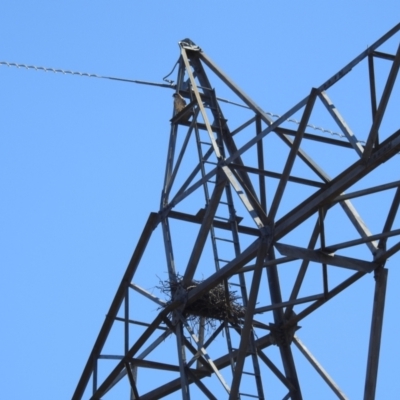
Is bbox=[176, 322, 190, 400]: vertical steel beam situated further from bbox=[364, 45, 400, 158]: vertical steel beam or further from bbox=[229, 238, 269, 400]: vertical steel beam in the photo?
bbox=[364, 45, 400, 158]: vertical steel beam

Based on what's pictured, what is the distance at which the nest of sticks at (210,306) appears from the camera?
15.5 metres

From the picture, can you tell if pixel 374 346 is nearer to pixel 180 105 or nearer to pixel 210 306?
pixel 210 306

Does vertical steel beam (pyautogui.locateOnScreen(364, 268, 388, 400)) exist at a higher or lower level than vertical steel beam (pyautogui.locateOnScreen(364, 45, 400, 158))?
lower

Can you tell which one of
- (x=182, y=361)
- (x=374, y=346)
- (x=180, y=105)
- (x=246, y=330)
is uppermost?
(x=180, y=105)

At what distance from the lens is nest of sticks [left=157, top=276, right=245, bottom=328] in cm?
1551

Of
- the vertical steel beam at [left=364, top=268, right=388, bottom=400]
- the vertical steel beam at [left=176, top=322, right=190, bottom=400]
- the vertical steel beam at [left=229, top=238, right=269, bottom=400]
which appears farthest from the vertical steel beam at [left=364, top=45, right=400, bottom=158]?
the vertical steel beam at [left=176, top=322, right=190, bottom=400]

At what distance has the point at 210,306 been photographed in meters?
15.5

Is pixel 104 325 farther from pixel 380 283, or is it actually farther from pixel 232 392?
pixel 380 283

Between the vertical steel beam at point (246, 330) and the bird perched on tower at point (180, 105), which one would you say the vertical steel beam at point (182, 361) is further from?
the bird perched on tower at point (180, 105)

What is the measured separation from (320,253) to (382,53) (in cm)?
213

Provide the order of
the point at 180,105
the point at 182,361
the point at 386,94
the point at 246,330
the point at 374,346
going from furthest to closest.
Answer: the point at 180,105
the point at 182,361
the point at 246,330
the point at 374,346
the point at 386,94

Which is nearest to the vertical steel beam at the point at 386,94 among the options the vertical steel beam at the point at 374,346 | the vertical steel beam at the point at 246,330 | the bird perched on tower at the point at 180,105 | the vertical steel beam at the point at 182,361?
the vertical steel beam at the point at 374,346

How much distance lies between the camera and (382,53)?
1325 centimetres

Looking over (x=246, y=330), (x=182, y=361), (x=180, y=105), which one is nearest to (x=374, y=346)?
(x=246, y=330)
